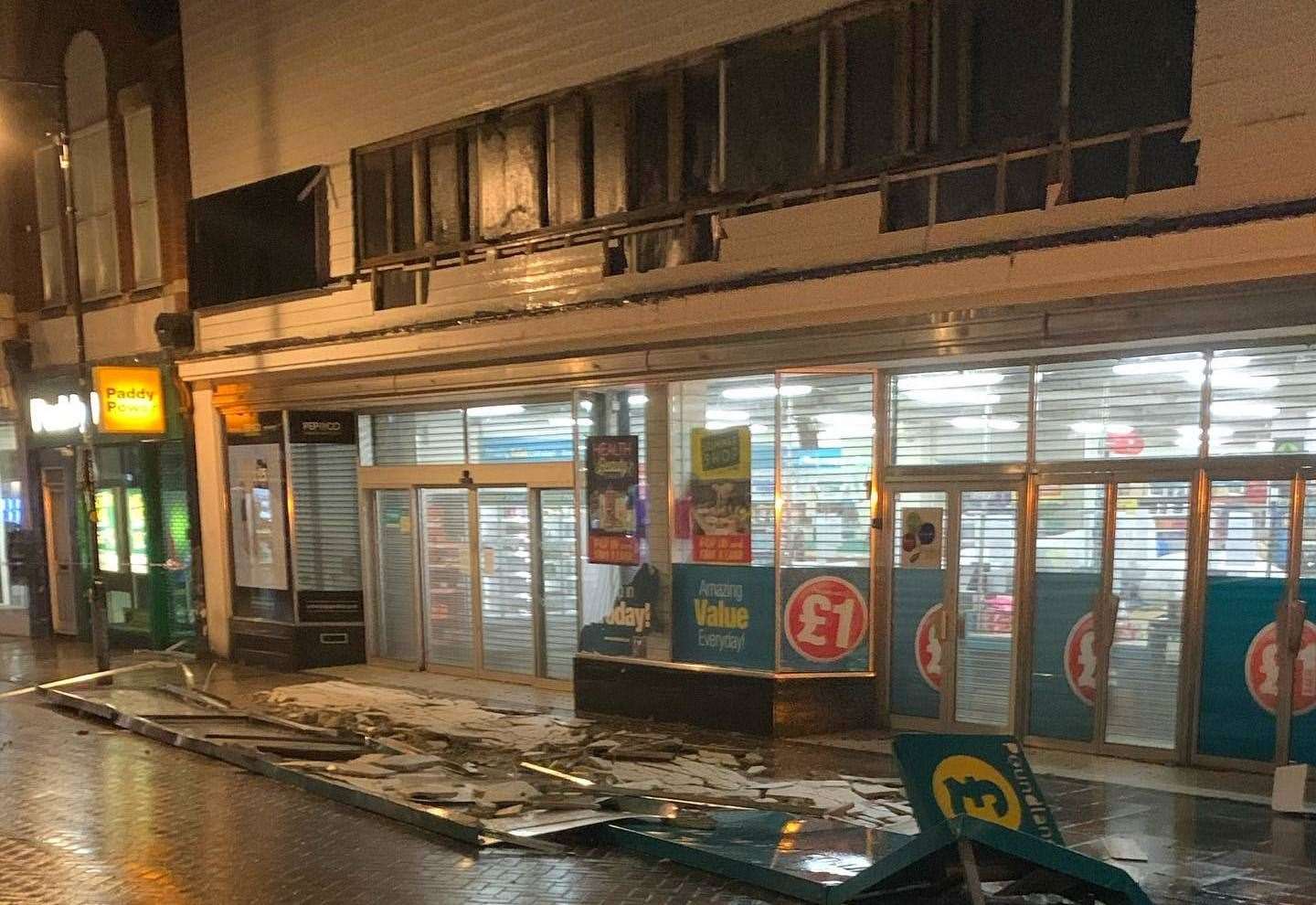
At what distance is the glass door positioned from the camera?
482 inches

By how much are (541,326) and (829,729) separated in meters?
4.92

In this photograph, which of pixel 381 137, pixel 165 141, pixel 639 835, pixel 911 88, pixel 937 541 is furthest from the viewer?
pixel 165 141

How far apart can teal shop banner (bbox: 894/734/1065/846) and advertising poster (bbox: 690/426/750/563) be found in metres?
4.08

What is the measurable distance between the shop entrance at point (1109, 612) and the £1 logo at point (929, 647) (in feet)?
2.63

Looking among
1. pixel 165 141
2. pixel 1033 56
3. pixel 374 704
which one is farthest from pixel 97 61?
pixel 1033 56

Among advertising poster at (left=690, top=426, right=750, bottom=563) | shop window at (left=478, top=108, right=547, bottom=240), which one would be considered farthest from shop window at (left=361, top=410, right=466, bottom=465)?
advertising poster at (left=690, top=426, right=750, bottom=563)

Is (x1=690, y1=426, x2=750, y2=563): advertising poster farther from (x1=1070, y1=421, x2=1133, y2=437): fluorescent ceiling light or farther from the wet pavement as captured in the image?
(x1=1070, y1=421, x2=1133, y2=437): fluorescent ceiling light

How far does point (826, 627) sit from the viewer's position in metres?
8.77

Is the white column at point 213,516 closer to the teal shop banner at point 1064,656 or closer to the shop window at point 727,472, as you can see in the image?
the shop window at point 727,472

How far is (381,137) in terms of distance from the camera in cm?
1112

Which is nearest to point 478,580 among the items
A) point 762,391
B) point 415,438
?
point 415,438

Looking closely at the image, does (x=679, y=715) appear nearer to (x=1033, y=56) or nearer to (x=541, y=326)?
(x=541, y=326)

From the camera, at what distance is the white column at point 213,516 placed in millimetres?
13328

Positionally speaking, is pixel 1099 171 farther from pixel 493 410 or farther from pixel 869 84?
pixel 493 410
